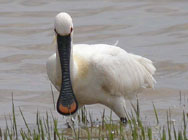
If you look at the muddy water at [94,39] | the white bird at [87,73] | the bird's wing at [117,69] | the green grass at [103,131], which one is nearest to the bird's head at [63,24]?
the white bird at [87,73]

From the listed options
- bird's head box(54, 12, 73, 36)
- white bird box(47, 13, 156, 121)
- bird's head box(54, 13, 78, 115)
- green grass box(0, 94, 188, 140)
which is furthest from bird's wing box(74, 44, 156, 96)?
bird's head box(54, 12, 73, 36)

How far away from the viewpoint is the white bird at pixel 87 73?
981cm

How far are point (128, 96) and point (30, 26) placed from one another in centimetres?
786

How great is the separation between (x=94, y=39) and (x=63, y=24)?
7465 mm

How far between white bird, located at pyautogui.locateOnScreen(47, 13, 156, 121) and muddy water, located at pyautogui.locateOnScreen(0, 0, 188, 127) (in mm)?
660

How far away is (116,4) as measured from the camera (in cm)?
2025

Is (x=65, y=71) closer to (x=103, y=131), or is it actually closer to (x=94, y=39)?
(x=103, y=131)

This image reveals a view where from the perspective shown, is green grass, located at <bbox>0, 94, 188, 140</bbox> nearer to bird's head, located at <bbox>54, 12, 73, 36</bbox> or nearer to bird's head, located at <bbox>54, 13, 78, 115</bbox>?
bird's head, located at <bbox>54, 13, 78, 115</bbox>

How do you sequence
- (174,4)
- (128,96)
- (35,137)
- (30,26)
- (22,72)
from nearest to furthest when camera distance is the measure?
(35,137)
(128,96)
(22,72)
(30,26)
(174,4)

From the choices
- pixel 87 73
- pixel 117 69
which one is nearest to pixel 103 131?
pixel 87 73

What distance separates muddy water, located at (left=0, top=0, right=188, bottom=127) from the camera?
502 inches

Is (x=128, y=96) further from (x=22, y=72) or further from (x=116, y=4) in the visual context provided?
(x=116, y=4)

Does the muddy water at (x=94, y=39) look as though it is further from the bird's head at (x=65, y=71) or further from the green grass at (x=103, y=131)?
the green grass at (x=103, y=131)

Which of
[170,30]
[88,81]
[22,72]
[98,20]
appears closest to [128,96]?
[88,81]
